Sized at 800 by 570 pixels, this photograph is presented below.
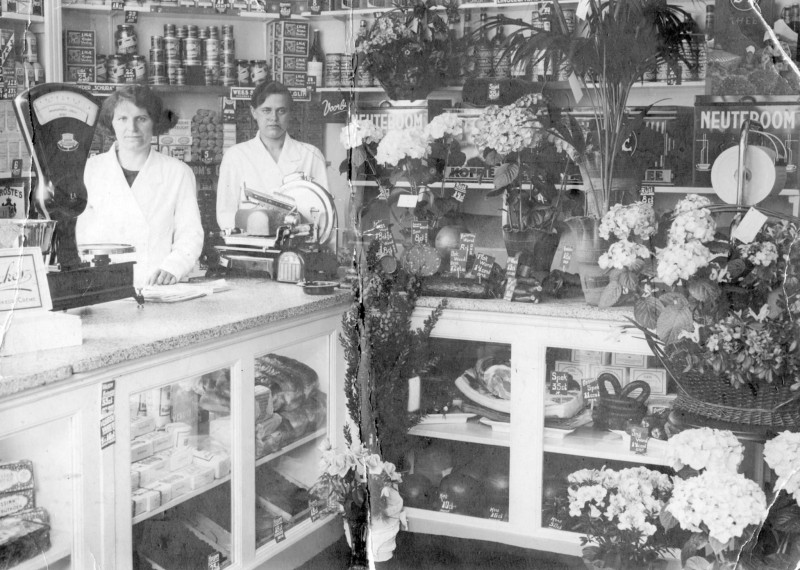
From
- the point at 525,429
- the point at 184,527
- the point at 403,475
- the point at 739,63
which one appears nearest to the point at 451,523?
the point at 403,475

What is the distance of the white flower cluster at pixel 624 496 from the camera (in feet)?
7.72

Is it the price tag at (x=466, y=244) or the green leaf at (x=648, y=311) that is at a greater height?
the price tag at (x=466, y=244)

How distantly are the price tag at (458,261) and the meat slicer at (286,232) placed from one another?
0.40m

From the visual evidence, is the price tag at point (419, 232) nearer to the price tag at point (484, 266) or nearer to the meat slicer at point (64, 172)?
the price tag at point (484, 266)

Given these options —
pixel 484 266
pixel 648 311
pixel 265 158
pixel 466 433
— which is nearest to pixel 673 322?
pixel 648 311

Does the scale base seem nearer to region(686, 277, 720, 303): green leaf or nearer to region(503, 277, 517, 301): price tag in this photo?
region(503, 277, 517, 301): price tag

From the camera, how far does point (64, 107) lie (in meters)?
2.04

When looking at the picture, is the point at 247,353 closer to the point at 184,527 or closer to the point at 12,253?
the point at 184,527

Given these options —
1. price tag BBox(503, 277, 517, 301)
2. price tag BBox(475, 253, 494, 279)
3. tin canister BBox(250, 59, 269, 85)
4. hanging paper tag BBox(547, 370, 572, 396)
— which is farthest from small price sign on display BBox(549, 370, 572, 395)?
tin canister BBox(250, 59, 269, 85)

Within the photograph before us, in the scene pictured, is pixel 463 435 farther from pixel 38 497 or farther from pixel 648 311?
pixel 38 497

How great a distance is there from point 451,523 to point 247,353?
3.09 ft

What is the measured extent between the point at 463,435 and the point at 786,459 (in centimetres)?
101

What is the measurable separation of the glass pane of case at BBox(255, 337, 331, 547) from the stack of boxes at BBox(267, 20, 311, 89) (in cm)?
83

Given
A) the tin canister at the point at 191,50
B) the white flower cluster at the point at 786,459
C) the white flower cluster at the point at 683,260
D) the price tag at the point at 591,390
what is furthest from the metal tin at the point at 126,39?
the white flower cluster at the point at 786,459
